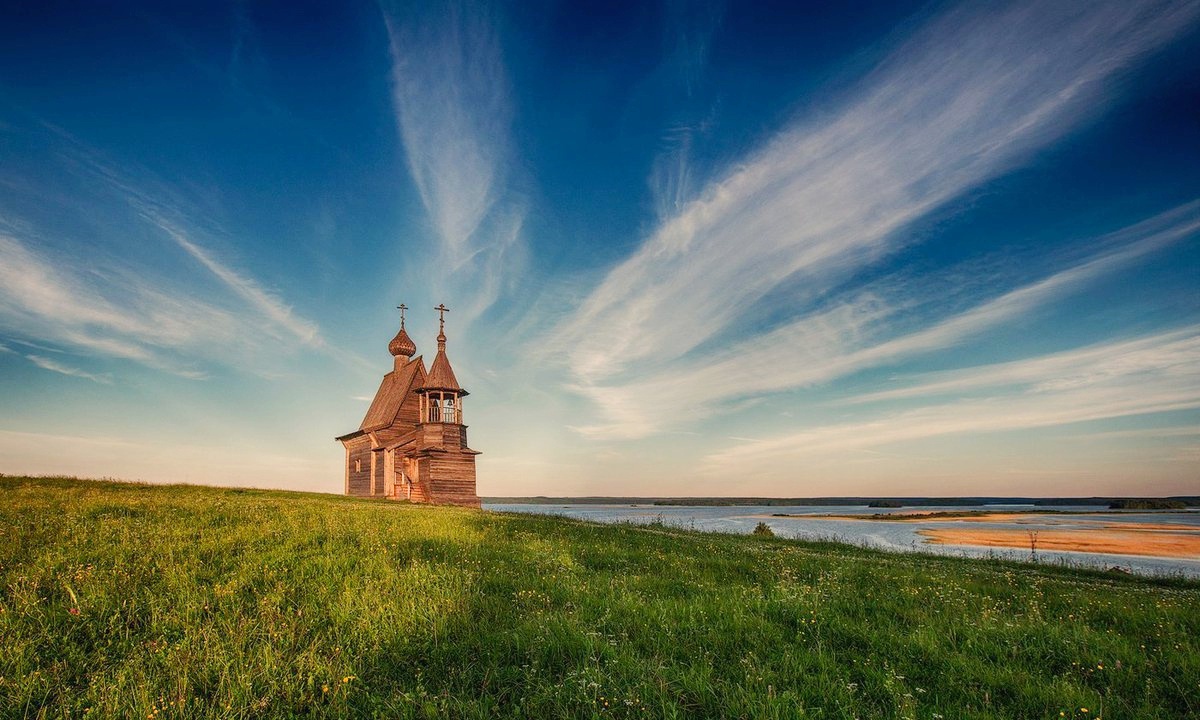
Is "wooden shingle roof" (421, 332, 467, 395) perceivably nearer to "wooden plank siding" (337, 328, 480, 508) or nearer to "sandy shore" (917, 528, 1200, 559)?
"wooden plank siding" (337, 328, 480, 508)

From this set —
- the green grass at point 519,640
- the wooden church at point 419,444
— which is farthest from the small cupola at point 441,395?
the green grass at point 519,640

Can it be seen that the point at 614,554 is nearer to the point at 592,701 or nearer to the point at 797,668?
the point at 797,668

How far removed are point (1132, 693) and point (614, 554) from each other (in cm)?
849

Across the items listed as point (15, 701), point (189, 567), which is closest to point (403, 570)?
point (189, 567)

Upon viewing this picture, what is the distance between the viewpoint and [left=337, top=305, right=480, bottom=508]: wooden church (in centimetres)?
4128

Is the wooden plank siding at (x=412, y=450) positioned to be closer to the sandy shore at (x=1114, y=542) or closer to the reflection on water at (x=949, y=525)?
the reflection on water at (x=949, y=525)

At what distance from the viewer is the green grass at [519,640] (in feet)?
15.3

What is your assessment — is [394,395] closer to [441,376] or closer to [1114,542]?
[441,376]

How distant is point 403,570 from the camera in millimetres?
8758

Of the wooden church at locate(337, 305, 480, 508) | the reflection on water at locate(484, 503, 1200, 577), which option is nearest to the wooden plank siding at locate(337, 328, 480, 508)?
the wooden church at locate(337, 305, 480, 508)

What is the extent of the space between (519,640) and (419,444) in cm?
3909

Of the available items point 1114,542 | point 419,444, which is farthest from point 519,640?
point 1114,542

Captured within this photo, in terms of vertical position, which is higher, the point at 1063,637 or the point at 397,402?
the point at 397,402

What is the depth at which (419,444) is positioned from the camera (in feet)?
139
